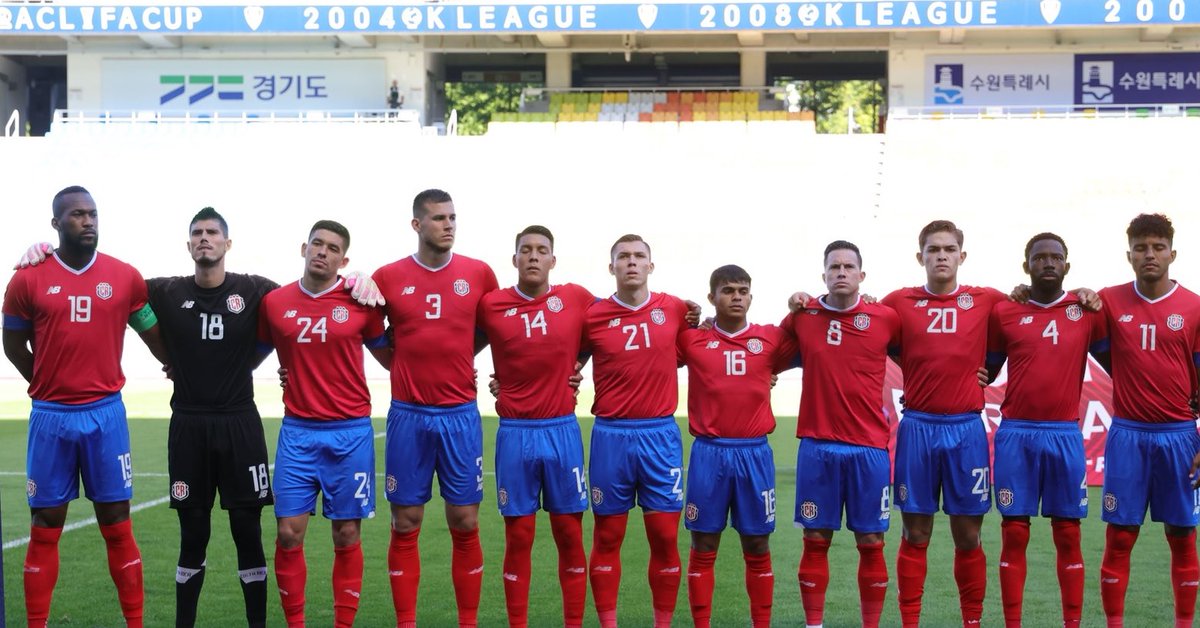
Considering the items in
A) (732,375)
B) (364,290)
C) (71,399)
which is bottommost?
(71,399)

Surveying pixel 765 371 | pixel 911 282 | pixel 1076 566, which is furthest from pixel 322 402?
pixel 911 282

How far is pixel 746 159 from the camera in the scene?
93.5 ft

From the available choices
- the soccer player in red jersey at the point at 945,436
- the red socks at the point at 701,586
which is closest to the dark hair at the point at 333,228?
the red socks at the point at 701,586

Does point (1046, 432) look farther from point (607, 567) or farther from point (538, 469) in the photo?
point (538, 469)

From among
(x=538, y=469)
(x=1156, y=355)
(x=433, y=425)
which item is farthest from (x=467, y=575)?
(x=1156, y=355)

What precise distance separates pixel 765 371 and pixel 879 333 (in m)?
0.59

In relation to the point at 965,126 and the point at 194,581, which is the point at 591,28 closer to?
the point at 965,126

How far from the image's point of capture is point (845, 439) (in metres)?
6.61

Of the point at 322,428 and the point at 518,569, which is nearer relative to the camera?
the point at 322,428

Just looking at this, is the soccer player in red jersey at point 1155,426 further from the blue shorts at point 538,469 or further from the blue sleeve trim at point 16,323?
the blue sleeve trim at point 16,323

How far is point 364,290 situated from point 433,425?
2.41ft

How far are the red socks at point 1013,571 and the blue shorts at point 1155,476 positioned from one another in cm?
45

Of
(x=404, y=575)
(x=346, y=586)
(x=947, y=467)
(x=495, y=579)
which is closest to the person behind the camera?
(x=346, y=586)

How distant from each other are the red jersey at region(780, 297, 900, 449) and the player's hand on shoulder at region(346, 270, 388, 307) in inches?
82.8
